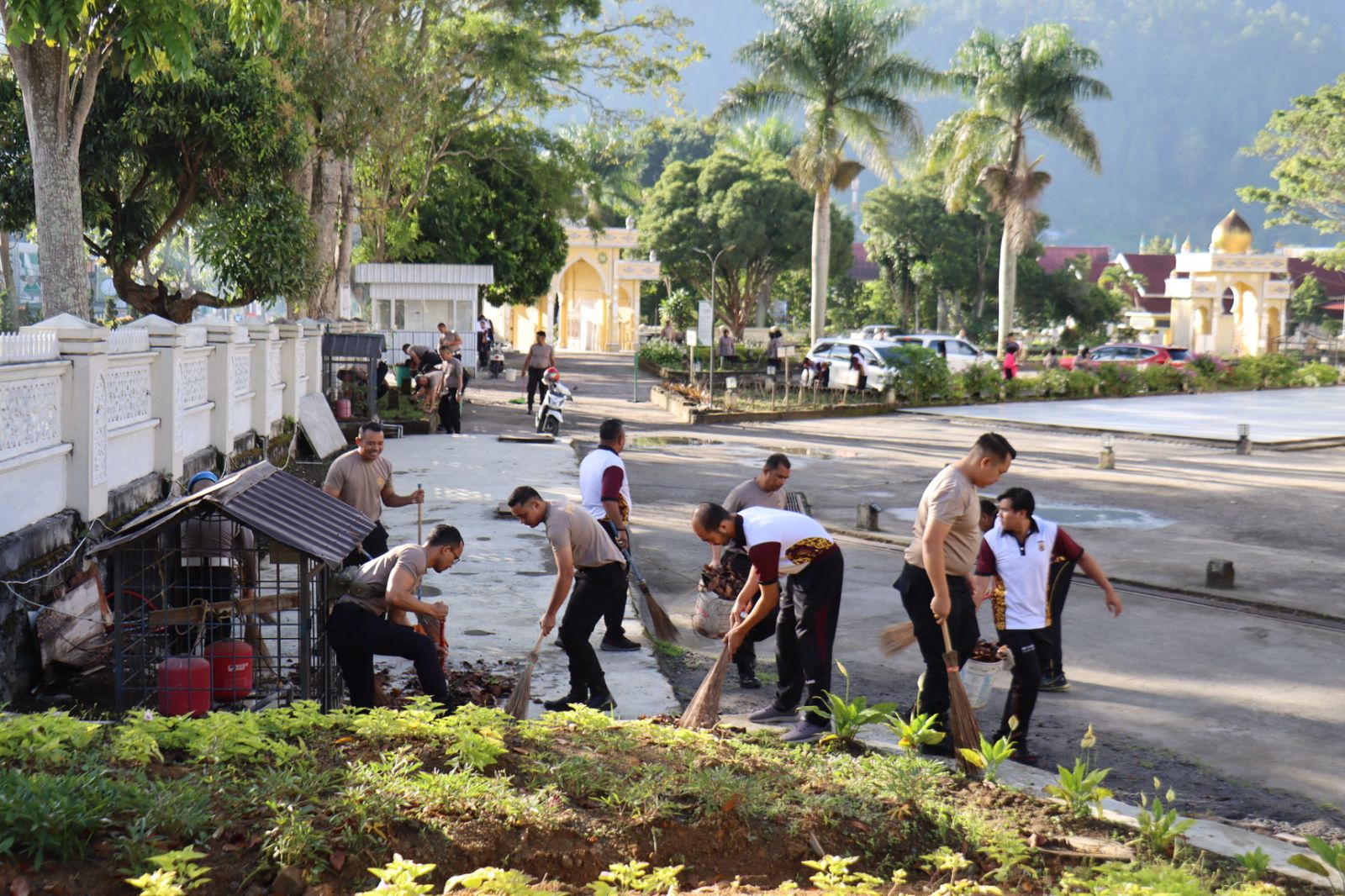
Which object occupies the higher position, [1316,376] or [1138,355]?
[1138,355]

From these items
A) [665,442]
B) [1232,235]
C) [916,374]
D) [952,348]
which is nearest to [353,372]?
[665,442]

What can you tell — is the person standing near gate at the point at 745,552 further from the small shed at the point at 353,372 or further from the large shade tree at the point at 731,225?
the large shade tree at the point at 731,225

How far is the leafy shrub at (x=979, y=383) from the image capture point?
3259 centimetres

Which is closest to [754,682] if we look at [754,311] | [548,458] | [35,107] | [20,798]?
[20,798]

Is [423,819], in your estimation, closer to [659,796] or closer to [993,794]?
[659,796]

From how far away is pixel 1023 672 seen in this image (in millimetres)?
6645

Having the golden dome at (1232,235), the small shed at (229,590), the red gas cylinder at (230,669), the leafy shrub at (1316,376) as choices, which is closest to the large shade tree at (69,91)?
the small shed at (229,590)

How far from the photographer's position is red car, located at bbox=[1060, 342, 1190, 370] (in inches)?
1665

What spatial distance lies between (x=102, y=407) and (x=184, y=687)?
10.4ft

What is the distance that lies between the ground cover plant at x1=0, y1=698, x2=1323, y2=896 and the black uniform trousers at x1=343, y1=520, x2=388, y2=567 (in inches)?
130

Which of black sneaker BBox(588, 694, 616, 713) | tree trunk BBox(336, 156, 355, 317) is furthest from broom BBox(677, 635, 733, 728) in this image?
tree trunk BBox(336, 156, 355, 317)

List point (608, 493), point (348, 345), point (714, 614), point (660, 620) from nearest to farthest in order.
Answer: point (714, 614) → point (660, 620) → point (608, 493) → point (348, 345)

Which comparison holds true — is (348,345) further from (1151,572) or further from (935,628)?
(935,628)

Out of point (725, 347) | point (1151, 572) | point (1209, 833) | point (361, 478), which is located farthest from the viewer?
point (725, 347)
